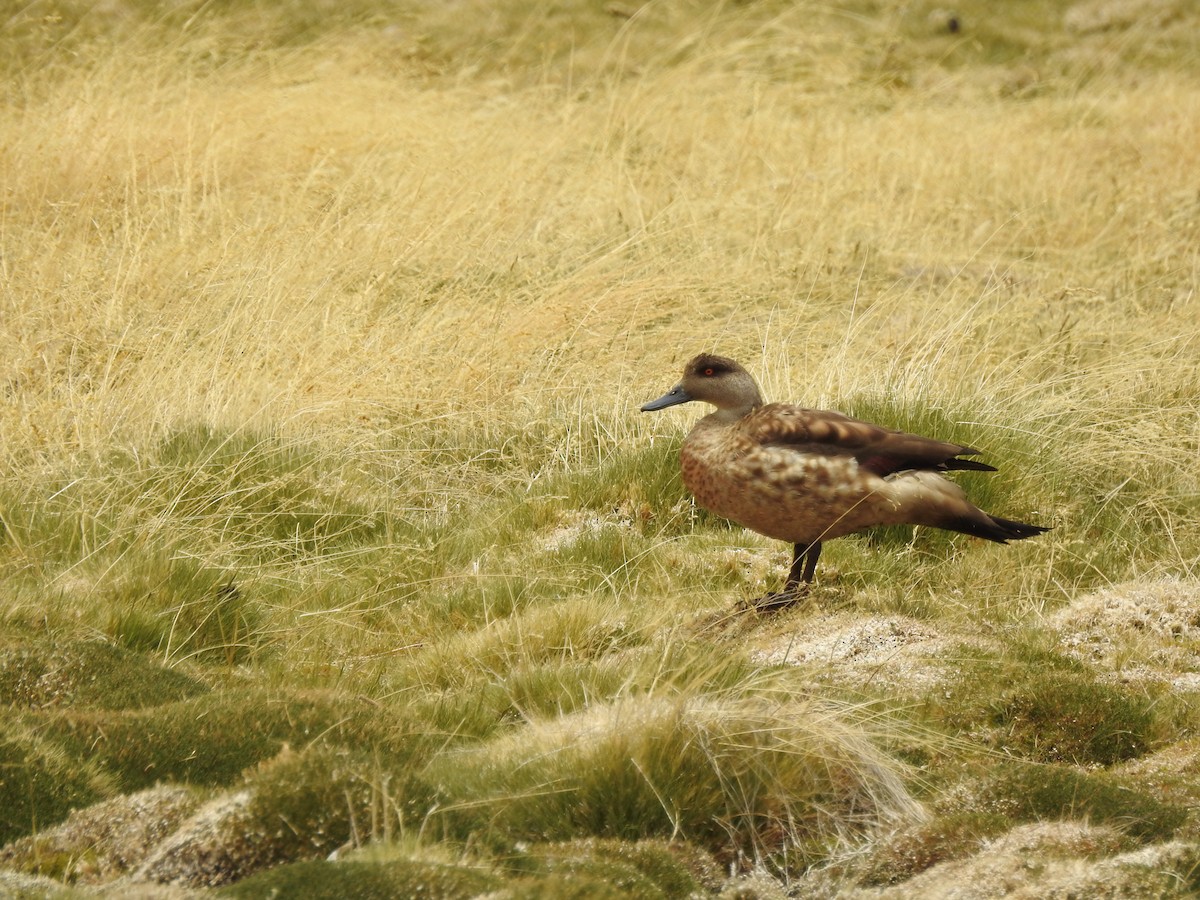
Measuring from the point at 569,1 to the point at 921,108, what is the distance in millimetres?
4731

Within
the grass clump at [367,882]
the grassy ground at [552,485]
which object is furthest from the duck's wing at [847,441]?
the grass clump at [367,882]

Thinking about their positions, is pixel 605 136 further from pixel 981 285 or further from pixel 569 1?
pixel 569 1

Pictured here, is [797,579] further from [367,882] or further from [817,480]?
[367,882]

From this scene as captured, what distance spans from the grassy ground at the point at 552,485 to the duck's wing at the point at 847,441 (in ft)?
1.78

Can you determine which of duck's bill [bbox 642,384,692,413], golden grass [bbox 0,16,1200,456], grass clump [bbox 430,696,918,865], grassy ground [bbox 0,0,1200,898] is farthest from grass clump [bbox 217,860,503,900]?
golden grass [bbox 0,16,1200,456]

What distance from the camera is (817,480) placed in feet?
16.3

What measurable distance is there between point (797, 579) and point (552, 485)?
1447mm

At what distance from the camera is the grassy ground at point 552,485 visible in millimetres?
3439

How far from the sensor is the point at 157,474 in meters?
5.89

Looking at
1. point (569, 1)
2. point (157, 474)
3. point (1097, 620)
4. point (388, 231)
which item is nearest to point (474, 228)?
point (388, 231)

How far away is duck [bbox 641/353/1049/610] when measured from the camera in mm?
4992

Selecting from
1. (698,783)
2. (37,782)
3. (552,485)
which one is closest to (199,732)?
(37,782)

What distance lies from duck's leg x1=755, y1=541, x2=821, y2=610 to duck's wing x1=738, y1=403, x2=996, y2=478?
36 centimetres

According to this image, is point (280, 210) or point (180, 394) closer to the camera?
point (180, 394)
